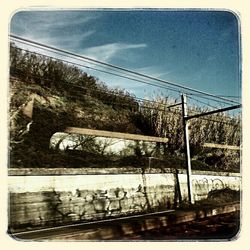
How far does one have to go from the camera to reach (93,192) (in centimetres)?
385

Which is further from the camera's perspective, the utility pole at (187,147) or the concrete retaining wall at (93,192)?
the utility pole at (187,147)

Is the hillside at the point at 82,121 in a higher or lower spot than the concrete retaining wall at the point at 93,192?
higher

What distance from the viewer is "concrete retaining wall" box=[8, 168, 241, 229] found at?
3.57 meters

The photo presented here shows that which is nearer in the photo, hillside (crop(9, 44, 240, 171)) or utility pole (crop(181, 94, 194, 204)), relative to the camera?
hillside (crop(9, 44, 240, 171))

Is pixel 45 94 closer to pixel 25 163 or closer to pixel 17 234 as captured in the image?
pixel 25 163

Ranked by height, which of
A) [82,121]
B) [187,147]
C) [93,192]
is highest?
[82,121]

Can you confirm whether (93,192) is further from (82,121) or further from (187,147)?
(187,147)

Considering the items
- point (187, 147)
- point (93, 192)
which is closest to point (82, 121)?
point (93, 192)

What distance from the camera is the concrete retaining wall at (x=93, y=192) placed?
357 centimetres

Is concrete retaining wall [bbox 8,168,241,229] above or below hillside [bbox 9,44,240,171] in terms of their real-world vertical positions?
below

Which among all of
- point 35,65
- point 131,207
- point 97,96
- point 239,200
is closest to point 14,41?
point 35,65

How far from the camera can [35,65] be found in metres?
3.72

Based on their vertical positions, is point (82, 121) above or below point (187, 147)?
above

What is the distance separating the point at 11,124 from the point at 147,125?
4.52 feet
